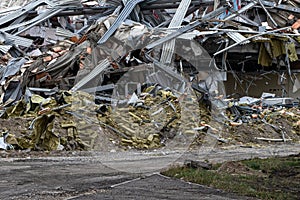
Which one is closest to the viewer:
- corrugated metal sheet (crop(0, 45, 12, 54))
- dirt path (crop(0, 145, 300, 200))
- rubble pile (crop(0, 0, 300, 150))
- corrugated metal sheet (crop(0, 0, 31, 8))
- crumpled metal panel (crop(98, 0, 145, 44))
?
dirt path (crop(0, 145, 300, 200))

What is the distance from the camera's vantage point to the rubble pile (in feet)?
42.6

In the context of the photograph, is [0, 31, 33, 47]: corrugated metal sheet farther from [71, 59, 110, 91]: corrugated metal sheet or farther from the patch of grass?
the patch of grass

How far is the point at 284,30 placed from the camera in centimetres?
1872

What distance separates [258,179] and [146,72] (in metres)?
8.79

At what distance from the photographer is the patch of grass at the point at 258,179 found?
20.5 ft

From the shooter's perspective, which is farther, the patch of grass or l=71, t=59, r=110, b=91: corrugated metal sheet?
l=71, t=59, r=110, b=91: corrugated metal sheet

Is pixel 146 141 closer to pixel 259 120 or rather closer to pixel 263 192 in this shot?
pixel 259 120

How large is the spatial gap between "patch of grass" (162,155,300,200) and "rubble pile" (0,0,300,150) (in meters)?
4.52

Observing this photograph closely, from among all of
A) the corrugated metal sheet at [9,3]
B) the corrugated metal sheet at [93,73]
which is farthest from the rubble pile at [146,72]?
the corrugated metal sheet at [9,3]

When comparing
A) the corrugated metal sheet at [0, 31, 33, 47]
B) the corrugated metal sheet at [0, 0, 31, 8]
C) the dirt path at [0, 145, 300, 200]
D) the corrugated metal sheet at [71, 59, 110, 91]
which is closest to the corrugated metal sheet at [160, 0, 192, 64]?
the corrugated metal sheet at [71, 59, 110, 91]

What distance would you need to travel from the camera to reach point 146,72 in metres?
15.7

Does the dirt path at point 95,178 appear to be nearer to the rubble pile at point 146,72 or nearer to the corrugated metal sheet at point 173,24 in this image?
the rubble pile at point 146,72

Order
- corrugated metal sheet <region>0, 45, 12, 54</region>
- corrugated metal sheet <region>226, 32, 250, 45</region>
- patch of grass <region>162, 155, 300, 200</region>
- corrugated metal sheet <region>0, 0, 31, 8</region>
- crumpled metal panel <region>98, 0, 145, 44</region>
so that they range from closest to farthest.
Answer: patch of grass <region>162, 155, 300, 200</region>
crumpled metal panel <region>98, 0, 145, 44</region>
corrugated metal sheet <region>226, 32, 250, 45</region>
corrugated metal sheet <region>0, 45, 12, 54</region>
corrugated metal sheet <region>0, 0, 31, 8</region>

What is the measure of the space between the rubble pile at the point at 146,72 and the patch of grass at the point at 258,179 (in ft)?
14.8
